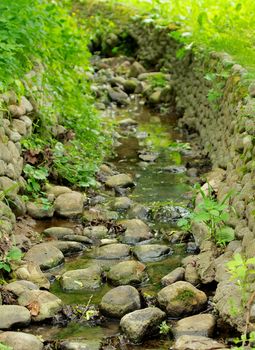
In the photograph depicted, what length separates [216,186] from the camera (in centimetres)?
582

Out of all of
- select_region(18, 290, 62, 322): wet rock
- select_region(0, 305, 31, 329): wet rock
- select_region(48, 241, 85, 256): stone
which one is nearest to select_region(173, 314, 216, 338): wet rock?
select_region(18, 290, 62, 322): wet rock

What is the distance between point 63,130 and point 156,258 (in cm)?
261

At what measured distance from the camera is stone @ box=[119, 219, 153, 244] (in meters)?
5.32

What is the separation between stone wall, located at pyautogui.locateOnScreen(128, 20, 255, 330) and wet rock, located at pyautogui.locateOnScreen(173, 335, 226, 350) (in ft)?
0.76

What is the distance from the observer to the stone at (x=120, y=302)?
13.4ft

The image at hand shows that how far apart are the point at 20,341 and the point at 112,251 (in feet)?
5.24

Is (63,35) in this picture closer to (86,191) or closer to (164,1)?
(86,191)

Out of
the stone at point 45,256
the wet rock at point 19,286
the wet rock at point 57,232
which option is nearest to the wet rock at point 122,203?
the wet rock at point 57,232

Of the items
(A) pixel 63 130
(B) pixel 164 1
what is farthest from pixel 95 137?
(B) pixel 164 1

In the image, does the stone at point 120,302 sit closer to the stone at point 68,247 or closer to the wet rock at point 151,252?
the wet rock at point 151,252

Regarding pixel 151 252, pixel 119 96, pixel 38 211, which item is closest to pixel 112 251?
pixel 151 252

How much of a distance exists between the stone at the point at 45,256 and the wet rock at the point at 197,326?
1197mm

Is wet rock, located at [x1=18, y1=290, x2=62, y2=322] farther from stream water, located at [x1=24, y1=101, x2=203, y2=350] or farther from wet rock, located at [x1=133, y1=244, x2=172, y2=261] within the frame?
wet rock, located at [x1=133, y1=244, x2=172, y2=261]

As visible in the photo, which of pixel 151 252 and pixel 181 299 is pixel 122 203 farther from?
pixel 181 299
